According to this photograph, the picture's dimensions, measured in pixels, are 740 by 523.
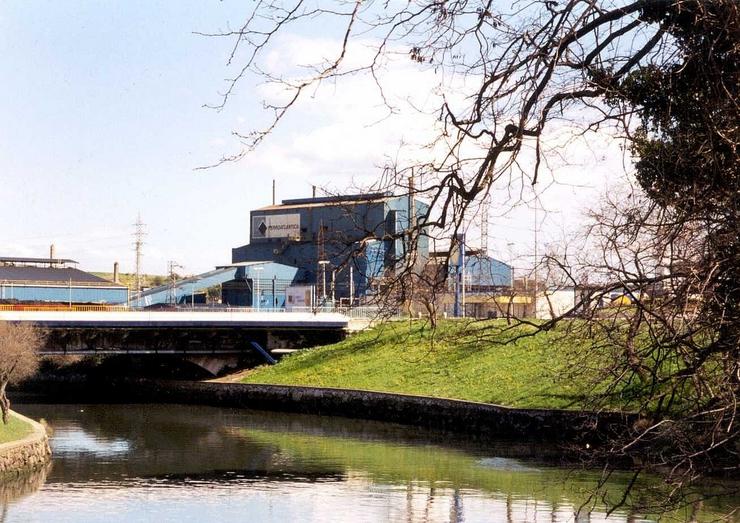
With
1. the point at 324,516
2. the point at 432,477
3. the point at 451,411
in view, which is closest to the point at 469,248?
the point at 324,516

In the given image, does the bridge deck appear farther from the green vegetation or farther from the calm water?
the green vegetation

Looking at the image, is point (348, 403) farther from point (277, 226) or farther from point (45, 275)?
point (45, 275)

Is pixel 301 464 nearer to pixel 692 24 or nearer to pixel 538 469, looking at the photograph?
pixel 538 469

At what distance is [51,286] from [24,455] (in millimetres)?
42878

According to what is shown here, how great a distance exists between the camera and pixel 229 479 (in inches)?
930

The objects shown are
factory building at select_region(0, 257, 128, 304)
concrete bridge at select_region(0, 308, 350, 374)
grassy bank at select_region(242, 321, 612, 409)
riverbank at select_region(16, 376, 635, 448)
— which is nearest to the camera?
riverbank at select_region(16, 376, 635, 448)

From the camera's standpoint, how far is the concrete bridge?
137 feet

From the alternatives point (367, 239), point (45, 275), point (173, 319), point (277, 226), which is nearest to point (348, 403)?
point (173, 319)

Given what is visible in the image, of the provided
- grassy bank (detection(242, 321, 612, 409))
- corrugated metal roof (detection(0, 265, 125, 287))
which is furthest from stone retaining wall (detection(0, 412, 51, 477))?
corrugated metal roof (detection(0, 265, 125, 287))

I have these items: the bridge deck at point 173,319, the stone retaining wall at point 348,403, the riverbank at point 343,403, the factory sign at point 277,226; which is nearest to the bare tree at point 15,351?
the bridge deck at point 173,319

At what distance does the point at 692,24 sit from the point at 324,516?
52.2 feet

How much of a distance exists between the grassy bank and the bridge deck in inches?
59.2

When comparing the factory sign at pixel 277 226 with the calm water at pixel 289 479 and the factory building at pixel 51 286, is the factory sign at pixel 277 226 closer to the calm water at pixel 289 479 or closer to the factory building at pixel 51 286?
the factory building at pixel 51 286

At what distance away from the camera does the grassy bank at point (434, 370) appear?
33469mm
